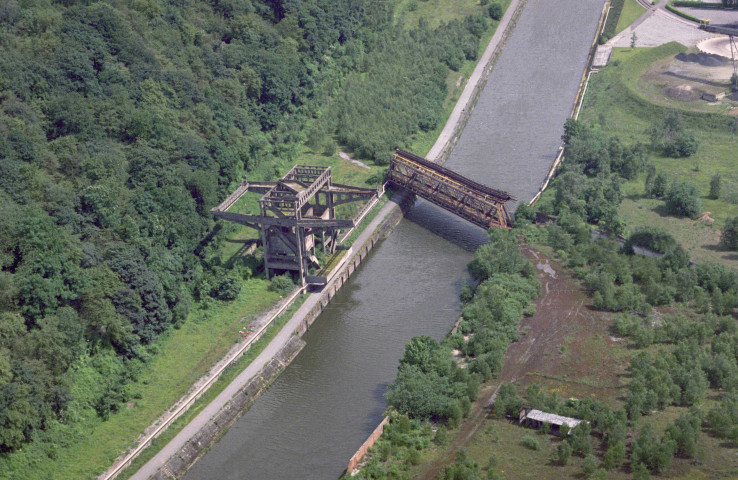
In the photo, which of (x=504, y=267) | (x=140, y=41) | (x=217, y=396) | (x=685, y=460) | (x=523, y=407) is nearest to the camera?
(x=685, y=460)

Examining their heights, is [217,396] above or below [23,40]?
below

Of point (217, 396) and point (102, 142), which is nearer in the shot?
point (217, 396)

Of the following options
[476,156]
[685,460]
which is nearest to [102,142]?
[476,156]

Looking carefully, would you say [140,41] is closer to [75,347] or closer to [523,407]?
[75,347]

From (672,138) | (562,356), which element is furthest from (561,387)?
(672,138)

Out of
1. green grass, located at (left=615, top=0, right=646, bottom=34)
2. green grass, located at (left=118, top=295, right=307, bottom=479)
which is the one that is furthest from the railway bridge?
green grass, located at (left=615, top=0, right=646, bottom=34)

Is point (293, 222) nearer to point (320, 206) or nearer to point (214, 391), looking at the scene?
point (320, 206)

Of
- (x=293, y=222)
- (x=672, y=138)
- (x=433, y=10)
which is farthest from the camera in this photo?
(x=433, y=10)
